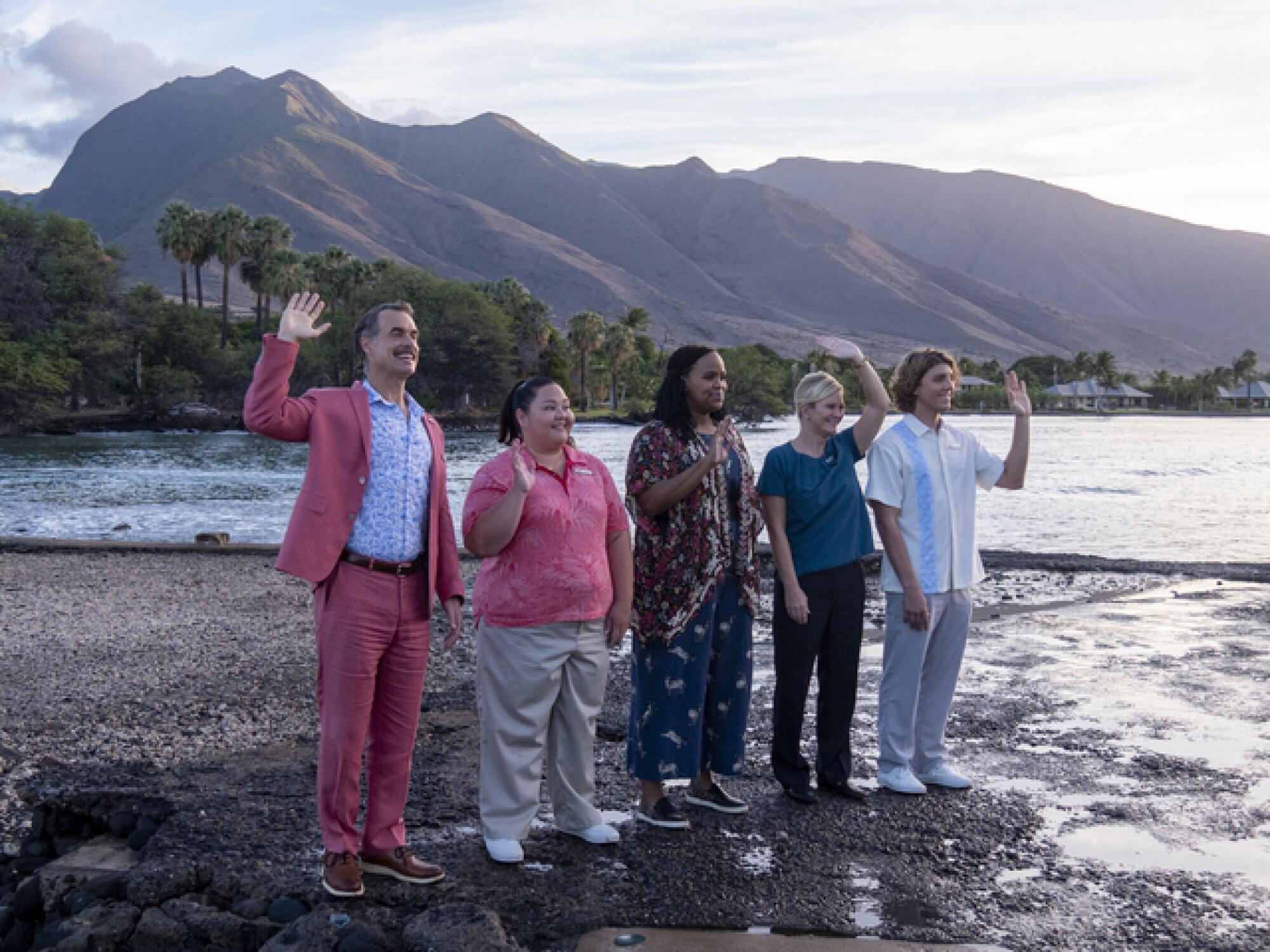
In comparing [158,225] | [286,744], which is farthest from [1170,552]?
[158,225]

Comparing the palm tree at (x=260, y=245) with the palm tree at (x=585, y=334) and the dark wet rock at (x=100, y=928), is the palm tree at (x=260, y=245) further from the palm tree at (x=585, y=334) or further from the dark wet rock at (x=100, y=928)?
the dark wet rock at (x=100, y=928)

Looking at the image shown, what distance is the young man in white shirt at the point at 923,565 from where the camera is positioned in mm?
5219

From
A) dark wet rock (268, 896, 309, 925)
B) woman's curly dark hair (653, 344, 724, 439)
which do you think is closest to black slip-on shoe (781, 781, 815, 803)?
woman's curly dark hair (653, 344, 724, 439)

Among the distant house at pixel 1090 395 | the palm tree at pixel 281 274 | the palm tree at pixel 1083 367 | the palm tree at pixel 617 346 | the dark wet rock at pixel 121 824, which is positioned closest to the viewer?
the dark wet rock at pixel 121 824

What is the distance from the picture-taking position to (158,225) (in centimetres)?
7144

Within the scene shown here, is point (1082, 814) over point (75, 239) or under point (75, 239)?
under

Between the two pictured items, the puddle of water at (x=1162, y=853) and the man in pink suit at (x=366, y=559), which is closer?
the man in pink suit at (x=366, y=559)

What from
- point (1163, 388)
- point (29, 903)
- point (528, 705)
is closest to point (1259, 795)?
point (528, 705)

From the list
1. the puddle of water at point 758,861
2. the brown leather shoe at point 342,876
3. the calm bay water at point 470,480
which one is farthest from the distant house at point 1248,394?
the brown leather shoe at point 342,876

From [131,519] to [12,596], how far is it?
1306 cm

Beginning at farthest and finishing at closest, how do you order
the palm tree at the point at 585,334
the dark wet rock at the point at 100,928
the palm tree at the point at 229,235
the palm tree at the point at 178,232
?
the palm tree at the point at 585,334, the palm tree at the point at 229,235, the palm tree at the point at 178,232, the dark wet rock at the point at 100,928

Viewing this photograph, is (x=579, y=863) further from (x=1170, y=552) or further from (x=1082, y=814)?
(x=1170, y=552)

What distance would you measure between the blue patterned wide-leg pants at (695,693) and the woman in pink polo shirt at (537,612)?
321mm

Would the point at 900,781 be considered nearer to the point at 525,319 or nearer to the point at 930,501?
the point at 930,501
